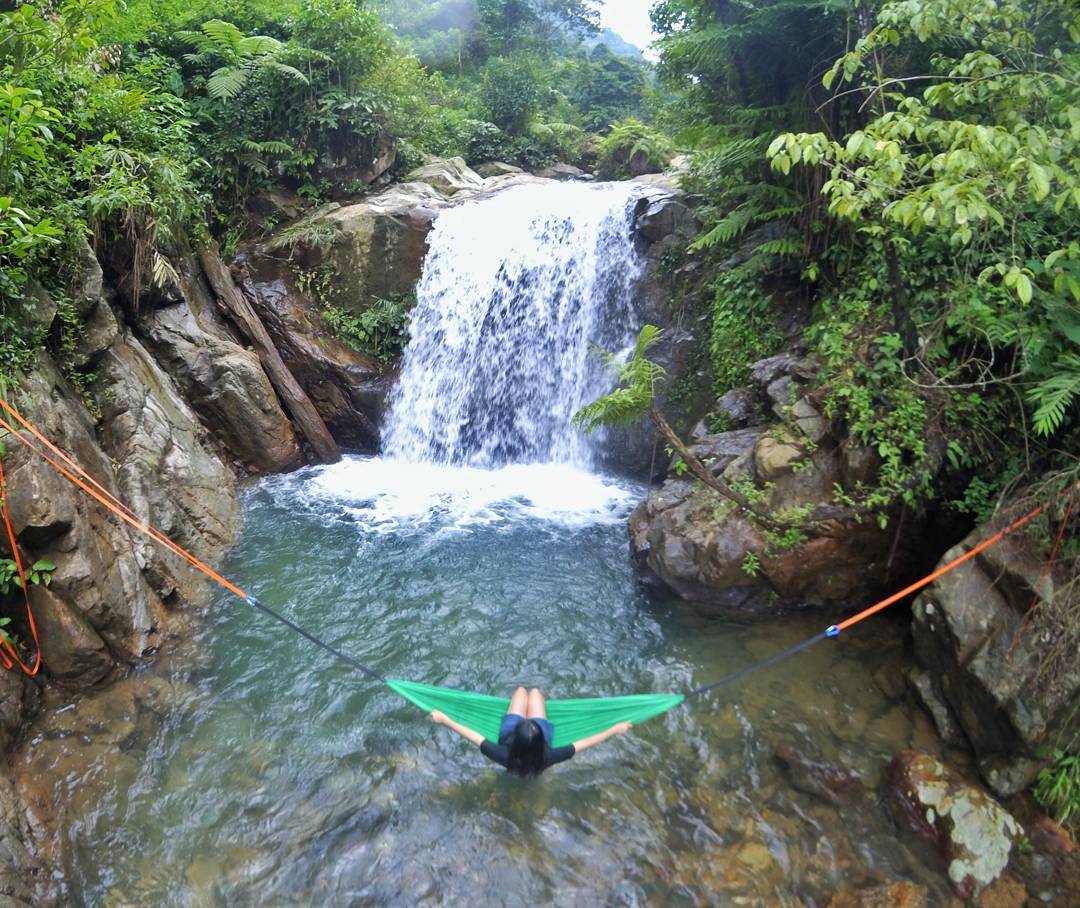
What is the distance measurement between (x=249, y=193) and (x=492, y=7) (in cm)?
1336

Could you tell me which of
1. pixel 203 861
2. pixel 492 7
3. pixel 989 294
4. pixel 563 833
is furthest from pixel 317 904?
pixel 492 7

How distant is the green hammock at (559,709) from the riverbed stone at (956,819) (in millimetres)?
1479

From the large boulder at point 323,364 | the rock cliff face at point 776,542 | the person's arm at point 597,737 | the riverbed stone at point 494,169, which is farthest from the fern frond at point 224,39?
the person's arm at point 597,737

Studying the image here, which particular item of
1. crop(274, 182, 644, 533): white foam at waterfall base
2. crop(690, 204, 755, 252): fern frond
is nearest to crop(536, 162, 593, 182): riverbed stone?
crop(274, 182, 644, 533): white foam at waterfall base

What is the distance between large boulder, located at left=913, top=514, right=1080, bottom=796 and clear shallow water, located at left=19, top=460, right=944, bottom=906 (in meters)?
0.39

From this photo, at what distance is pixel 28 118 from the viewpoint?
14.0 feet

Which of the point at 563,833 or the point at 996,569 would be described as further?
the point at 996,569

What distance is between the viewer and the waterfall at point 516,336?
9.02 metres

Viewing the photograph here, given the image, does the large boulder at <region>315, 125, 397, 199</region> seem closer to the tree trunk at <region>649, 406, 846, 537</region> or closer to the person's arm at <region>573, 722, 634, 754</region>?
the tree trunk at <region>649, 406, 846, 537</region>

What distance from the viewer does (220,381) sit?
7930 millimetres

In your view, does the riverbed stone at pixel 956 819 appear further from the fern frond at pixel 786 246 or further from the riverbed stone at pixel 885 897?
the fern frond at pixel 786 246

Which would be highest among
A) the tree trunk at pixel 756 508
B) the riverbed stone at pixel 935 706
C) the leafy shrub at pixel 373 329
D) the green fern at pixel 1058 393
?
the green fern at pixel 1058 393

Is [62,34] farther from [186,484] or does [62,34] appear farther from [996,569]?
[996,569]

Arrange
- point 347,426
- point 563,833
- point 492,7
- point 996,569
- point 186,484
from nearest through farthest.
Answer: point 563,833 → point 996,569 → point 186,484 → point 347,426 → point 492,7
